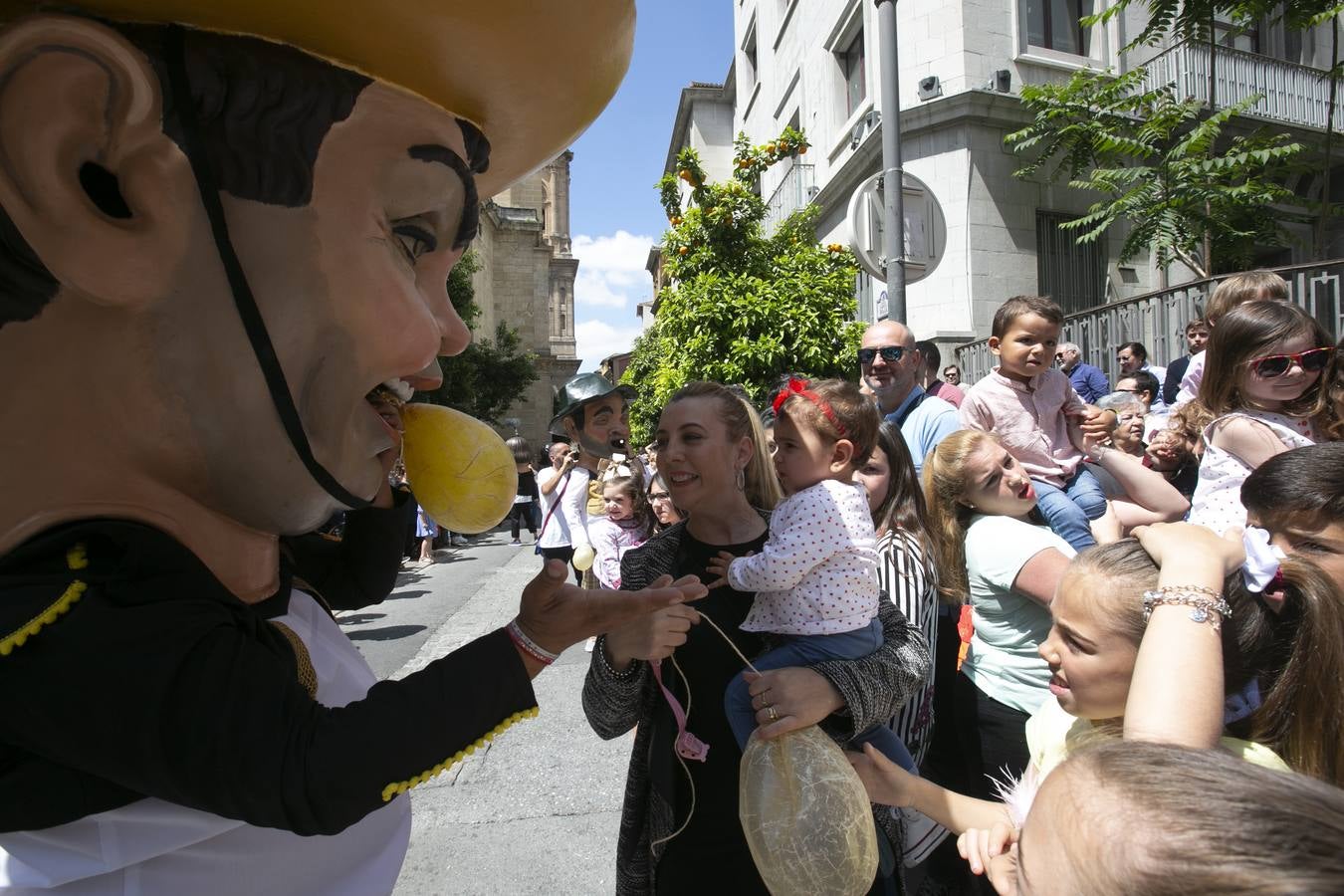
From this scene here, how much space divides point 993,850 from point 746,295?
18.1ft

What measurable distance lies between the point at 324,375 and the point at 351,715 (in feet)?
1.37

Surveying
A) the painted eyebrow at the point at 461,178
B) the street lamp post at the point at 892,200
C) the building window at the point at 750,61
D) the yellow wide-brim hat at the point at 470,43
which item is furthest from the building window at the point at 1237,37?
the painted eyebrow at the point at 461,178

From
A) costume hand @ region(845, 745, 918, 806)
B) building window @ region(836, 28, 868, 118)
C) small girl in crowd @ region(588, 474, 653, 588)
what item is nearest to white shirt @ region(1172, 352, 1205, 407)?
small girl in crowd @ region(588, 474, 653, 588)

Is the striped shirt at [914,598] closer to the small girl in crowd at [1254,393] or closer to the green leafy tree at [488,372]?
the small girl in crowd at [1254,393]

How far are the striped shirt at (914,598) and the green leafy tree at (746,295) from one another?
390 cm

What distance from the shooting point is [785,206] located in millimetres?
16375

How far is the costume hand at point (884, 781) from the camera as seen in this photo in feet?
5.17

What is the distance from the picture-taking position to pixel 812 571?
1.89 m

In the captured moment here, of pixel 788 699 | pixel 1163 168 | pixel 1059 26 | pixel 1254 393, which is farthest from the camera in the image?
pixel 1059 26

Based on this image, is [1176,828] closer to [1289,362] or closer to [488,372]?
[1289,362]

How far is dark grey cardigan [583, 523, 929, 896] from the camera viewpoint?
173 centimetres

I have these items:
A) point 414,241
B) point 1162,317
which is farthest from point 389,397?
point 1162,317

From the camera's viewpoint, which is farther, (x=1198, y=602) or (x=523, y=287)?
(x=523, y=287)

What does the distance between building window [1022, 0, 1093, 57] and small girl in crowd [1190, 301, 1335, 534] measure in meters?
10.4
